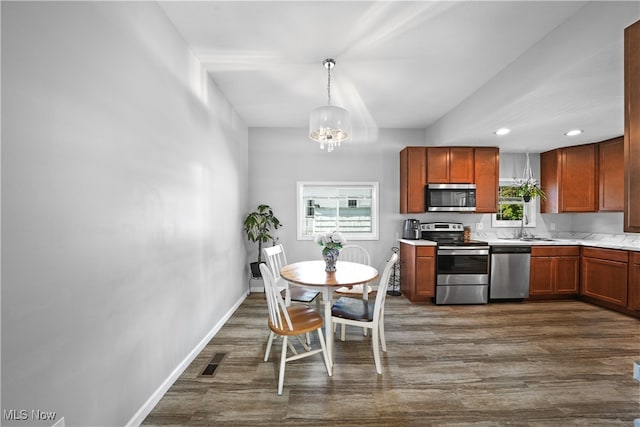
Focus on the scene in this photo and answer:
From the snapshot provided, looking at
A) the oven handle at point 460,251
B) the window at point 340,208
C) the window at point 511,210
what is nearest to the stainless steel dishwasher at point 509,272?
the oven handle at point 460,251

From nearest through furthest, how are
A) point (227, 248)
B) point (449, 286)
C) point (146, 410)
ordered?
point (146, 410) → point (227, 248) → point (449, 286)

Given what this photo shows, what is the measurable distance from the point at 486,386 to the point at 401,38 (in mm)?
2852

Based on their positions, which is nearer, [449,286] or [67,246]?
[67,246]

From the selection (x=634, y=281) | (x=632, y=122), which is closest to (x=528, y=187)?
(x=634, y=281)

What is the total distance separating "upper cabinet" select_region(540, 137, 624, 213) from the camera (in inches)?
147

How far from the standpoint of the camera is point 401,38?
7.06ft

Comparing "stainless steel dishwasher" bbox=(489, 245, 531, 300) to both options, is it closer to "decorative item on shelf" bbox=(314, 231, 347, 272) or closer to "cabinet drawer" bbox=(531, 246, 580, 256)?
"cabinet drawer" bbox=(531, 246, 580, 256)

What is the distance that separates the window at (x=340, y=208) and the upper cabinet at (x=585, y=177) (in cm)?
288

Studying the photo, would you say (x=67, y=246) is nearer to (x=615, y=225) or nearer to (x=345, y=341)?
(x=345, y=341)

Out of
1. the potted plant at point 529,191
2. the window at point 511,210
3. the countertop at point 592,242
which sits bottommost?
the countertop at point 592,242

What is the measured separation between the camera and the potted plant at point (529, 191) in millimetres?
4281

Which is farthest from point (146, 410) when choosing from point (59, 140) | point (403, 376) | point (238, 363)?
point (403, 376)

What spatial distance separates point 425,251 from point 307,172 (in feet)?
7.39

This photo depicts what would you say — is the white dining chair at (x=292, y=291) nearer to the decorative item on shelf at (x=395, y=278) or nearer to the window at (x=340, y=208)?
the window at (x=340, y=208)
